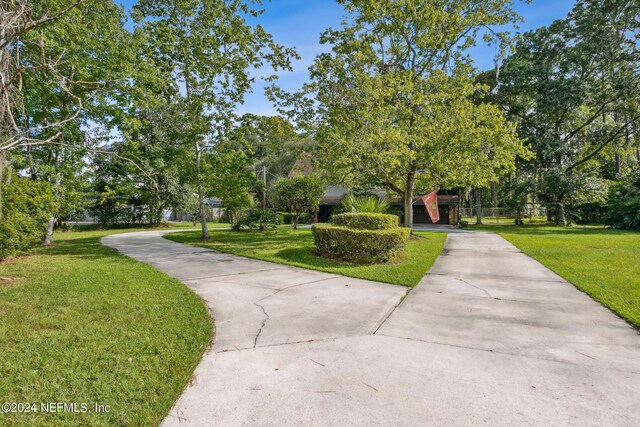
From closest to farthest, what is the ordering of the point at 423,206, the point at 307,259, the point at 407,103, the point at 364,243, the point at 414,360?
the point at 414,360
the point at 364,243
the point at 307,259
the point at 407,103
the point at 423,206

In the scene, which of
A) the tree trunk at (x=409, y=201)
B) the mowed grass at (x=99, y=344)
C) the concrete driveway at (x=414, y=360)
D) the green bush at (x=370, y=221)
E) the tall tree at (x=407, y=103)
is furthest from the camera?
the tree trunk at (x=409, y=201)

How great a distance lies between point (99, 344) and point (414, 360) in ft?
11.0

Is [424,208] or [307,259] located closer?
[307,259]

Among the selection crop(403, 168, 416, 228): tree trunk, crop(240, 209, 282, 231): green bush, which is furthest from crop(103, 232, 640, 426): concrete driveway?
crop(240, 209, 282, 231): green bush

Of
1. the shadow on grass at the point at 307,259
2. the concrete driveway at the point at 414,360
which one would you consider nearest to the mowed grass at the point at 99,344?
the concrete driveway at the point at 414,360

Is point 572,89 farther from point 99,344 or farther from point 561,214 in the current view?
point 99,344

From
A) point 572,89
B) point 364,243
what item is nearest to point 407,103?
point 364,243

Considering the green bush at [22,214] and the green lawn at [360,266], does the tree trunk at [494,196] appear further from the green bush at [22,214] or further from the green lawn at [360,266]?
Result: the green bush at [22,214]

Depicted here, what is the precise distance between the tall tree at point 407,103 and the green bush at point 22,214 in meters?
9.39

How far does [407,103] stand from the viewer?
13.1 meters

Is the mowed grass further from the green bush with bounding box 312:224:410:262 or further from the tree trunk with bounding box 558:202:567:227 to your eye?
the tree trunk with bounding box 558:202:567:227

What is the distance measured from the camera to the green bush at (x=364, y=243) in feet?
27.2

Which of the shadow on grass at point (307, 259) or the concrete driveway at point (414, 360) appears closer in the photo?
the concrete driveway at point (414, 360)

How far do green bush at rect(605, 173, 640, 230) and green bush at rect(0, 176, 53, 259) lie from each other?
1047 inches
